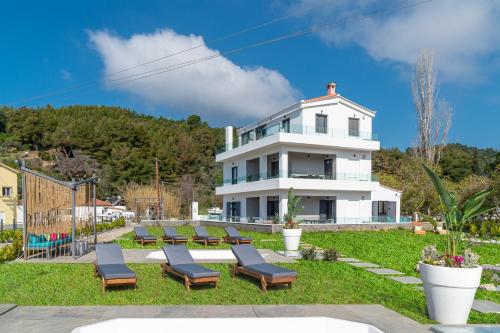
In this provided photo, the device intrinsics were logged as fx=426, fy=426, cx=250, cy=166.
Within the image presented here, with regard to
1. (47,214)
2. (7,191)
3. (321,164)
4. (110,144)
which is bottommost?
(7,191)

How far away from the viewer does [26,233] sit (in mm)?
12945

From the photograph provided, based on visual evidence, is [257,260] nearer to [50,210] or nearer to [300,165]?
[50,210]

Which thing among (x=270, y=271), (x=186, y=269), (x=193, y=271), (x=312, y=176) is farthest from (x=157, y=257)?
(x=312, y=176)

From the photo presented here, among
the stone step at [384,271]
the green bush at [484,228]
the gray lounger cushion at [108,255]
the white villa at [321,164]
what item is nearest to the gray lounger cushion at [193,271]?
the gray lounger cushion at [108,255]

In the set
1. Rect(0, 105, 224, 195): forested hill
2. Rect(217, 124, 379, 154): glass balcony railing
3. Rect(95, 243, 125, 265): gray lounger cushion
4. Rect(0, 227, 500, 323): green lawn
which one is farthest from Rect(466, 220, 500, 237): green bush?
Rect(0, 105, 224, 195): forested hill

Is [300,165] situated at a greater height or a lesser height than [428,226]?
greater

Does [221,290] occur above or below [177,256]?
below

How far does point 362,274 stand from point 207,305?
16.6 ft

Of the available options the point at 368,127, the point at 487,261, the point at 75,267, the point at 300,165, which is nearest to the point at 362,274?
the point at 487,261

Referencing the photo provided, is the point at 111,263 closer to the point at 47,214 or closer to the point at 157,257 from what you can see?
the point at 157,257

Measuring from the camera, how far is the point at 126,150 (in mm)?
56156

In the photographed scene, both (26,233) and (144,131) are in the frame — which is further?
(144,131)

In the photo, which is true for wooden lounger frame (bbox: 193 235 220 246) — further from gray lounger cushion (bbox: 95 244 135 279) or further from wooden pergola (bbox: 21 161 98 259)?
gray lounger cushion (bbox: 95 244 135 279)

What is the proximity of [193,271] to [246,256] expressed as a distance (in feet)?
6.06
